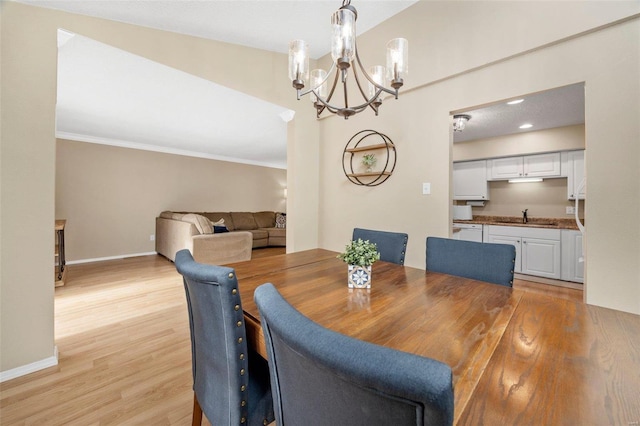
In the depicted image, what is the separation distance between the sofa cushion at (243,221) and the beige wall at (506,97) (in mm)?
3732

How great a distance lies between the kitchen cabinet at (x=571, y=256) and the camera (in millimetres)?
3276

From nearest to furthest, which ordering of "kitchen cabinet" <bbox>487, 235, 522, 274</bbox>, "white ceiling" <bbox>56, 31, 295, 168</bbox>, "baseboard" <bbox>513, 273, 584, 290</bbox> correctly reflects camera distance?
"white ceiling" <bbox>56, 31, 295, 168</bbox>
"baseboard" <bbox>513, 273, 584, 290</bbox>
"kitchen cabinet" <bbox>487, 235, 522, 274</bbox>

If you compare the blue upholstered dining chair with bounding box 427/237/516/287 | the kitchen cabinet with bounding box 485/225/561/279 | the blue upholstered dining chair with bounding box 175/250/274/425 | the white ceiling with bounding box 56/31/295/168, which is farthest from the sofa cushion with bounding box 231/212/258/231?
the blue upholstered dining chair with bounding box 175/250/274/425

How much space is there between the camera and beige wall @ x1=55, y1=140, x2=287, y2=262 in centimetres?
443

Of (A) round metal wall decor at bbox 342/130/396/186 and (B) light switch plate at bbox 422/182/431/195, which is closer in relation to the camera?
(B) light switch plate at bbox 422/182/431/195

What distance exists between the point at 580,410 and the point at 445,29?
2798mm

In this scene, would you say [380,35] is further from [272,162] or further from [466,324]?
[272,162]

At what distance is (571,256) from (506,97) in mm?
2636

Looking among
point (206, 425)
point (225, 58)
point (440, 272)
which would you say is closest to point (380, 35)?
point (225, 58)

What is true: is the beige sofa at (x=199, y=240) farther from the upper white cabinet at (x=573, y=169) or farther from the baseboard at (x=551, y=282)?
the upper white cabinet at (x=573, y=169)

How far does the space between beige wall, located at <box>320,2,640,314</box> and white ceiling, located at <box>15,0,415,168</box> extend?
658 millimetres

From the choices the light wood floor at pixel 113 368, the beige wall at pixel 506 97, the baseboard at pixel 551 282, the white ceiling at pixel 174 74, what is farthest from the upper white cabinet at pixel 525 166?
the white ceiling at pixel 174 74

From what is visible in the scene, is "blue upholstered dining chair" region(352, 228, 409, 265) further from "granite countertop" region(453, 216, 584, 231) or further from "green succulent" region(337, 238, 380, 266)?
"granite countertop" region(453, 216, 584, 231)

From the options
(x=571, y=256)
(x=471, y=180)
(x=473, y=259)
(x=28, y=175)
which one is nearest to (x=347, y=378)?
(x=473, y=259)
